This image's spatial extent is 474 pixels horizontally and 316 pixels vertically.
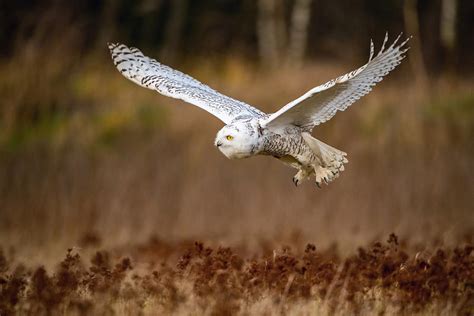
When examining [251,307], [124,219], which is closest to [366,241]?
[124,219]

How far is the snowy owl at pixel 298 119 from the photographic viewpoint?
565 centimetres

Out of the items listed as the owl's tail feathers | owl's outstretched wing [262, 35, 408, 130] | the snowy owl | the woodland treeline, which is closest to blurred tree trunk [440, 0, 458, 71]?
the woodland treeline

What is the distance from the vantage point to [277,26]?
16.5 meters

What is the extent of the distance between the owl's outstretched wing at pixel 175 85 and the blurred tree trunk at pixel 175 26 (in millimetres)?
9356

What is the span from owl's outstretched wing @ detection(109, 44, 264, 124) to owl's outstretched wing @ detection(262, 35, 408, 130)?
0.30 meters

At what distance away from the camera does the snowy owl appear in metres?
5.65

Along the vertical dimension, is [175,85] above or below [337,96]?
above

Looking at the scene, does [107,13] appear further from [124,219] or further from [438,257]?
[438,257]

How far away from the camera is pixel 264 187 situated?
10195mm

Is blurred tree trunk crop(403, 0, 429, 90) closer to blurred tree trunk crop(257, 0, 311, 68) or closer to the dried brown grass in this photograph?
blurred tree trunk crop(257, 0, 311, 68)

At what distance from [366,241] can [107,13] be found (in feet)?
29.3

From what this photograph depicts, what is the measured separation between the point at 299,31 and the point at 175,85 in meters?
9.57

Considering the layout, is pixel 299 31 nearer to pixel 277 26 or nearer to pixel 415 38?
pixel 277 26

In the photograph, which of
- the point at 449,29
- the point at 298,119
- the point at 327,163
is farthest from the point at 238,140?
the point at 449,29
